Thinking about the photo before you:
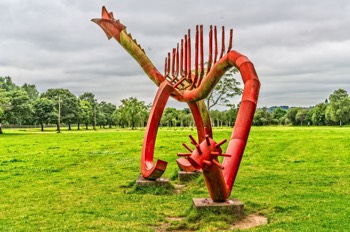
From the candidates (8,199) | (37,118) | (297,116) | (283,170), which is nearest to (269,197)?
(283,170)

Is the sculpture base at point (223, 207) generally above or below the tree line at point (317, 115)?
below

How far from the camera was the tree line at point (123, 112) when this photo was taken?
45.1 m

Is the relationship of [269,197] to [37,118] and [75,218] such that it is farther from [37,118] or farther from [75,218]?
[37,118]

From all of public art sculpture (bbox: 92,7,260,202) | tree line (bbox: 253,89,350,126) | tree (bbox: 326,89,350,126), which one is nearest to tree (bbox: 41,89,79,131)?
tree line (bbox: 253,89,350,126)

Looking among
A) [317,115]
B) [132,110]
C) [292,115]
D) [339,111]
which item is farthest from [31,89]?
[339,111]

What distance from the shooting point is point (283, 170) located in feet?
46.7

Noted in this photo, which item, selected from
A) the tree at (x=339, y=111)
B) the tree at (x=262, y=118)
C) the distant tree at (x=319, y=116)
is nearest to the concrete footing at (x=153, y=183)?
the tree at (x=339, y=111)

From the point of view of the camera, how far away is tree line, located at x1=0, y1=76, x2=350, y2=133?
1774 inches

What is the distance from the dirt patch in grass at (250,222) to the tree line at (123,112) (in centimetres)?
2598

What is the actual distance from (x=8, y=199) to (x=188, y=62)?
564 centimetres

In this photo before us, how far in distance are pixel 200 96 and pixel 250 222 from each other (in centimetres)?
321

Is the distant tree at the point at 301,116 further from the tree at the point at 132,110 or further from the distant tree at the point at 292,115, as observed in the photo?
the tree at the point at 132,110

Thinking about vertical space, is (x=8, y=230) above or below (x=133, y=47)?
below

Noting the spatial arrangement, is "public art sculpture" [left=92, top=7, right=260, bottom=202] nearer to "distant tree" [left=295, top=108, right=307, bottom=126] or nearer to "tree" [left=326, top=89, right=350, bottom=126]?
"tree" [left=326, top=89, right=350, bottom=126]
